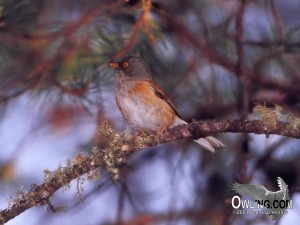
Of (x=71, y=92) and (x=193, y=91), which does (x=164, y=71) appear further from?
(x=71, y=92)

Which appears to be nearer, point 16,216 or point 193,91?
point 16,216

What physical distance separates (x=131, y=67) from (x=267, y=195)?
0.40 meters

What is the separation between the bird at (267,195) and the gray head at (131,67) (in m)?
0.31

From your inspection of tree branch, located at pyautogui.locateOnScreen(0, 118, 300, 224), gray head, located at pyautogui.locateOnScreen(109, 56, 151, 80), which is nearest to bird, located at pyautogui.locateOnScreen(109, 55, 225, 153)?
gray head, located at pyautogui.locateOnScreen(109, 56, 151, 80)

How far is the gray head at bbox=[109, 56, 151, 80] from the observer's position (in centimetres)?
119

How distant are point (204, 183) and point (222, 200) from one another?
49 millimetres

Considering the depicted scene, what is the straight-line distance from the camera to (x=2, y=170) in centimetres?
114

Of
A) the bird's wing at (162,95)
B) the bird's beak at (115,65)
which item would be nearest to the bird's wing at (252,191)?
the bird's wing at (162,95)

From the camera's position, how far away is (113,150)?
1.05 m

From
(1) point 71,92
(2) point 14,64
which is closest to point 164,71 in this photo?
(1) point 71,92


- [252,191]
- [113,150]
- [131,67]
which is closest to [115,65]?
[131,67]

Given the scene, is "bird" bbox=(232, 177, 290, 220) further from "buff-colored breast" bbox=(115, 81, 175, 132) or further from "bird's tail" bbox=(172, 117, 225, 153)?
"buff-colored breast" bbox=(115, 81, 175, 132)

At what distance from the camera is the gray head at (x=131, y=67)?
3.89 feet

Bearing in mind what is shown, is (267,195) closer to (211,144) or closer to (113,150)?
(211,144)
